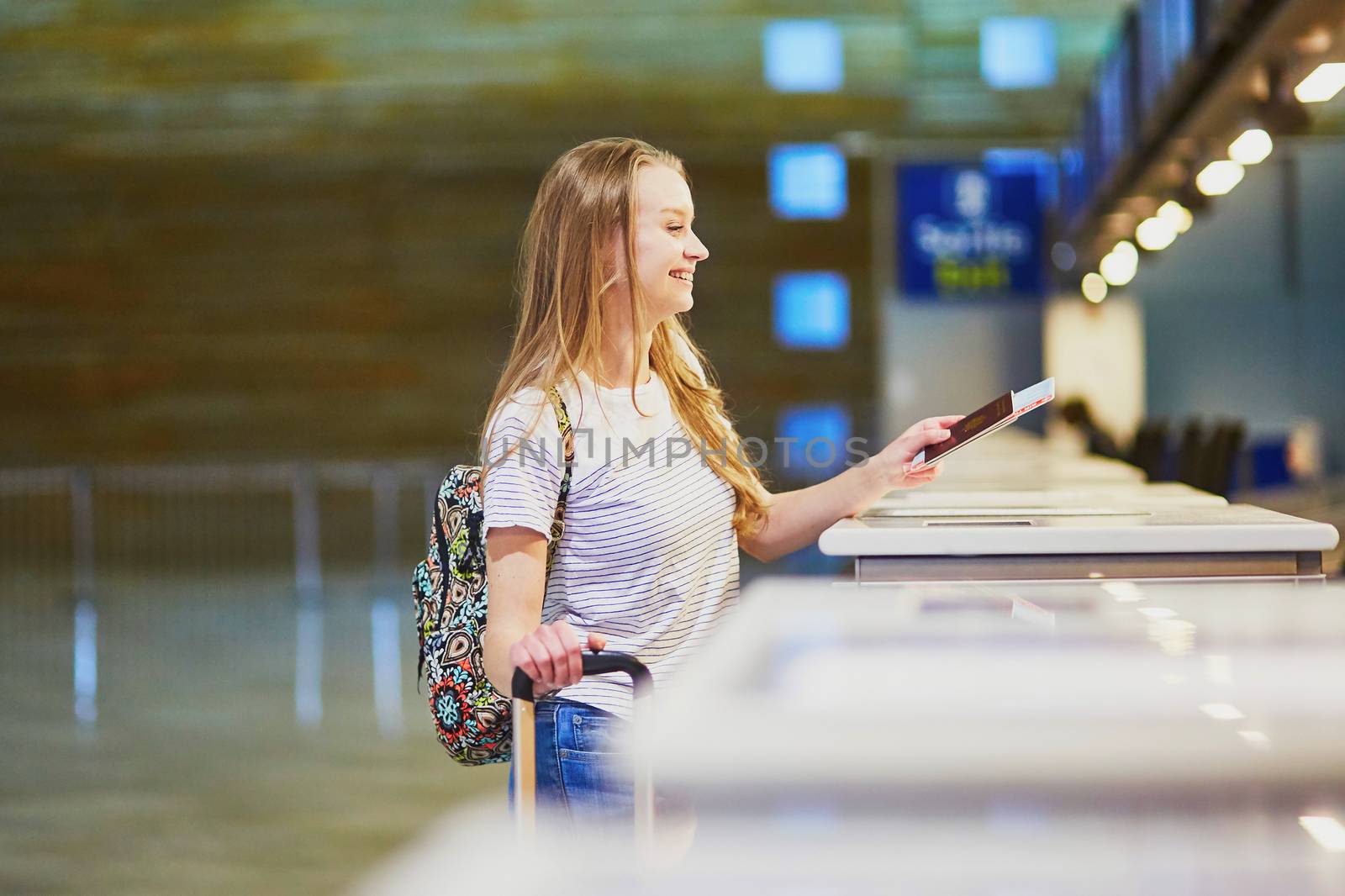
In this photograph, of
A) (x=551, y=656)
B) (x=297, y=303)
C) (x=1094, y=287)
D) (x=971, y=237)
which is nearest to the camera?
(x=551, y=656)

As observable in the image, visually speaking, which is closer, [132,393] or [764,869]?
[764,869]

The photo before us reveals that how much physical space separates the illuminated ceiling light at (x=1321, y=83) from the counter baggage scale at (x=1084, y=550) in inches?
82.9

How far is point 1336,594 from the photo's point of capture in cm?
172

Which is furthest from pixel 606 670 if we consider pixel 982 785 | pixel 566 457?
pixel 982 785

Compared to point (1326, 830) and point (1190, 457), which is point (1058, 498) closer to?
point (1326, 830)

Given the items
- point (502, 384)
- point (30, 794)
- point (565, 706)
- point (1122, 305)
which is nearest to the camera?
point (565, 706)

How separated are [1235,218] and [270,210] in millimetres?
7851

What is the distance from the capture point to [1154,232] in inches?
316

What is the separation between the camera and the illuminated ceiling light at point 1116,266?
31.8 ft

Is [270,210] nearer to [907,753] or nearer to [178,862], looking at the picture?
[178,862]

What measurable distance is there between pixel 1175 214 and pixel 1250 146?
2.52 meters

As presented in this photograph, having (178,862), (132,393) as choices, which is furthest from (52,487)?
→ (178,862)

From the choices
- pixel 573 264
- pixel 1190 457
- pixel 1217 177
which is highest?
pixel 1217 177

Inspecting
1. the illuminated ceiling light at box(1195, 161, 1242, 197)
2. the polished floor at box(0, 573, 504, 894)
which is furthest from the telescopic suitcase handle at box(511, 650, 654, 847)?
the illuminated ceiling light at box(1195, 161, 1242, 197)
